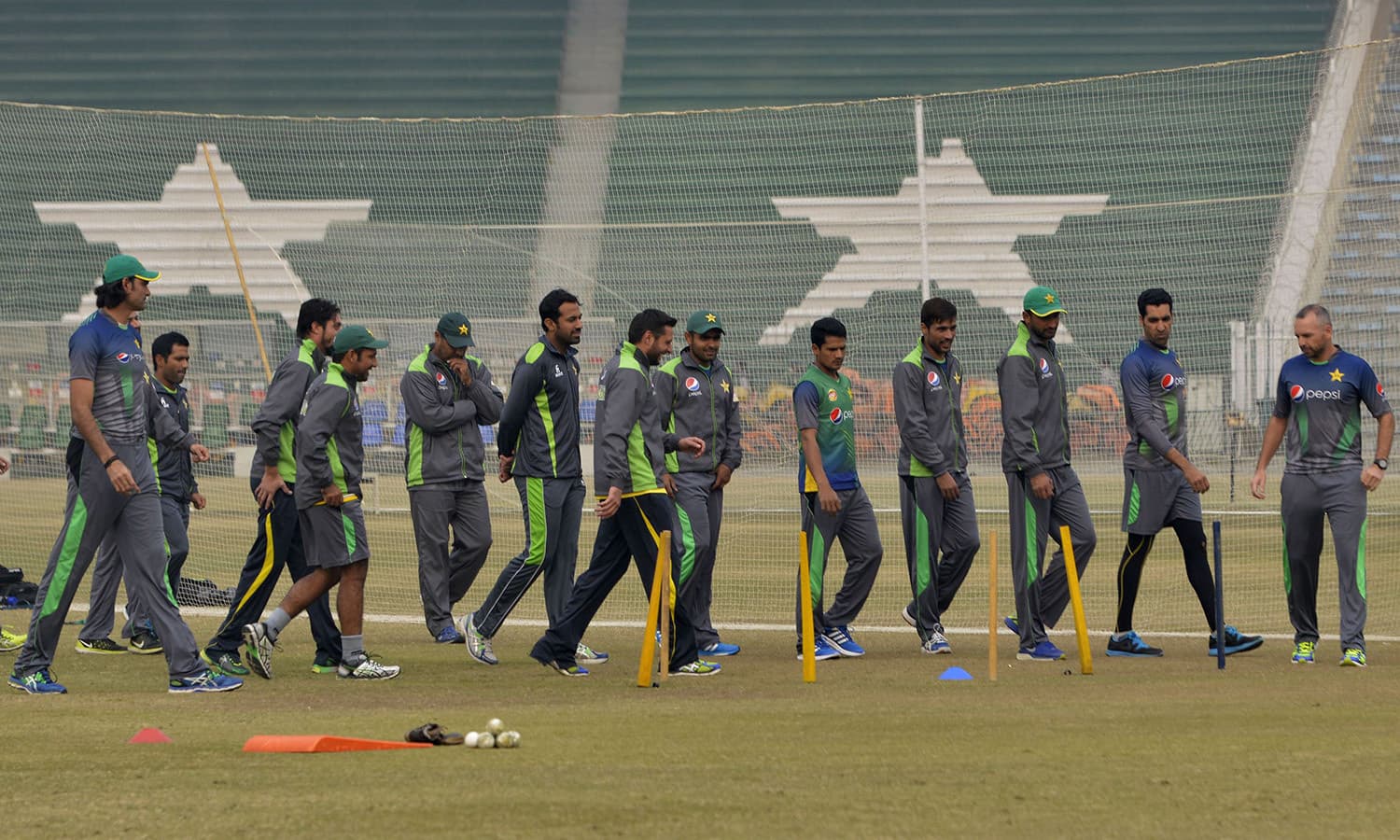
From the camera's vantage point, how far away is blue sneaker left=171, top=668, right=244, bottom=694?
8.13 meters

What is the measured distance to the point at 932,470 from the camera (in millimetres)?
9570

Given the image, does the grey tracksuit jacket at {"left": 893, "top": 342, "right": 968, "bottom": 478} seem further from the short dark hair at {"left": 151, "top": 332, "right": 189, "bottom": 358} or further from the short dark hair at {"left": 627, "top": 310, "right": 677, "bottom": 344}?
the short dark hair at {"left": 151, "top": 332, "right": 189, "bottom": 358}

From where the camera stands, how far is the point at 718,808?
17.6ft

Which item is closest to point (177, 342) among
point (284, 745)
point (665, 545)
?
point (665, 545)

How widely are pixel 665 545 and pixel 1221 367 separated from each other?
10.7 metres

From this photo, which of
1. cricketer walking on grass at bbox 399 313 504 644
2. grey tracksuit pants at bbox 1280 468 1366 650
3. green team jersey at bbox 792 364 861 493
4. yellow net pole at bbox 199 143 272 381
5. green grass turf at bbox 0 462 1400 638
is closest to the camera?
grey tracksuit pants at bbox 1280 468 1366 650

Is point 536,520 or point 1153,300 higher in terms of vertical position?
point 1153,300

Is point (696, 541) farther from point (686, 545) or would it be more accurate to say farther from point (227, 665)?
point (227, 665)

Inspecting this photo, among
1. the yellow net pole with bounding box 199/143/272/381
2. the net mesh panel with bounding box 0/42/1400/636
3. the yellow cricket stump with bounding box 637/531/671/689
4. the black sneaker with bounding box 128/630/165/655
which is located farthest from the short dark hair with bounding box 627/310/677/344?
the yellow net pole with bounding box 199/143/272/381

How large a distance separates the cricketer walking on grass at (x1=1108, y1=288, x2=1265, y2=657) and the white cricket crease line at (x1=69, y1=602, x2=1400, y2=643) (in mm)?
955

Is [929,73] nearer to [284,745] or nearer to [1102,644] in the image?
[1102,644]

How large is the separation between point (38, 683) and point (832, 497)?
4071mm

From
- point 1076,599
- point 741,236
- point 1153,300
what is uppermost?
point 741,236

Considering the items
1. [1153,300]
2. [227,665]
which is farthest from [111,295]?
[1153,300]
